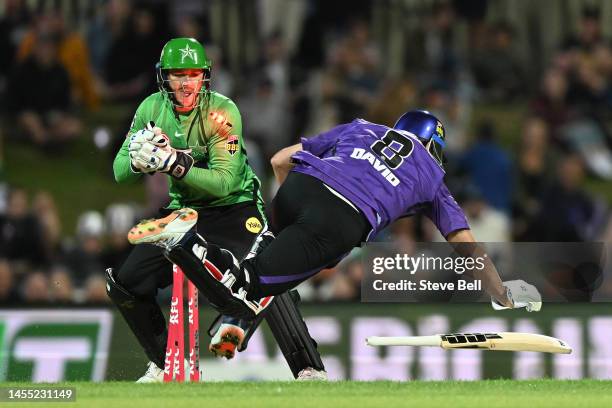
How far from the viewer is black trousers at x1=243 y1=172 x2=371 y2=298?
8453mm

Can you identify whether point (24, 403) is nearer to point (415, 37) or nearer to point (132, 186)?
point (132, 186)

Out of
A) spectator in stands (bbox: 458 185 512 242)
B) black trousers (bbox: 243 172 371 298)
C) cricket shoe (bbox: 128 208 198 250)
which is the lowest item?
spectator in stands (bbox: 458 185 512 242)

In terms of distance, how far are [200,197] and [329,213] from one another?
4.01 ft

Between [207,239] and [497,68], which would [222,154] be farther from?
[497,68]

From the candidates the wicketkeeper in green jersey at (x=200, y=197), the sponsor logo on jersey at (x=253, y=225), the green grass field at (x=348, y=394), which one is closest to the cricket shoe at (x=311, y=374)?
the wicketkeeper in green jersey at (x=200, y=197)

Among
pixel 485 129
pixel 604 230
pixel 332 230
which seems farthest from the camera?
pixel 485 129

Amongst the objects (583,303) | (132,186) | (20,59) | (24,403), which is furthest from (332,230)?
(20,59)

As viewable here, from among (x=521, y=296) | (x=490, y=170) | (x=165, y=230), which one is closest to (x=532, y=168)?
(x=490, y=170)

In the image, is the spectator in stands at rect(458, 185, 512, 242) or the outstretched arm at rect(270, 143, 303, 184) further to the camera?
the spectator in stands at rect(458, 185, 512, 242)

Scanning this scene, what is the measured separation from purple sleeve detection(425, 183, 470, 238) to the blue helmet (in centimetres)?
27

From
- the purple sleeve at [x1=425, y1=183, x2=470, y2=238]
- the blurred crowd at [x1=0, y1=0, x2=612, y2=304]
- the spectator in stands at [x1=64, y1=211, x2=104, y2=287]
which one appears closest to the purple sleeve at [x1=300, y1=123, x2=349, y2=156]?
the purple sleeve at [x1=425, y1=183, x2=470, y2=238]

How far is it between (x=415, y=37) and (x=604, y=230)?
3923mm

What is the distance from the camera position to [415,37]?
1712 cm

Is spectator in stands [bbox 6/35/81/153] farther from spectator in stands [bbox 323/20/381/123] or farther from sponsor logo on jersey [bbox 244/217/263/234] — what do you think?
sponsor logo on jersey [bbox 244/217/263/234]
